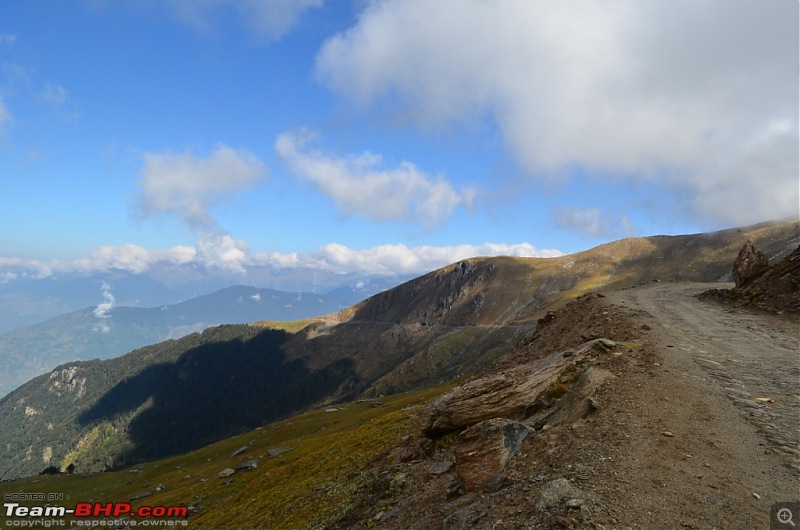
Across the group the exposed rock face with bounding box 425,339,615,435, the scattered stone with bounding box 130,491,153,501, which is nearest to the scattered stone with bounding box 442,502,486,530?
the exposed rock face with bounding box 425,339,615,435

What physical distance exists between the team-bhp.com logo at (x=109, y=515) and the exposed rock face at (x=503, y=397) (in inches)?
1781

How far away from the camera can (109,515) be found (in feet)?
298

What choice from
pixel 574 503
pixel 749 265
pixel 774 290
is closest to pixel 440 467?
pixel 574 503

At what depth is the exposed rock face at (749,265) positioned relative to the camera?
1670 inches

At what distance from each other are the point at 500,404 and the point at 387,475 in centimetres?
824

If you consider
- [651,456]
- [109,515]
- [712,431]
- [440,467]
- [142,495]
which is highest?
[651,456]

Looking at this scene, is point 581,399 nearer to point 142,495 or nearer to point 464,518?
point 464,518

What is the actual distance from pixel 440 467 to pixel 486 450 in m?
4.74

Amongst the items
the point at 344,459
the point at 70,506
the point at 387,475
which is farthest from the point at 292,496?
the point at 70,506

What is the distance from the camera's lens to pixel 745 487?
39.9 ft

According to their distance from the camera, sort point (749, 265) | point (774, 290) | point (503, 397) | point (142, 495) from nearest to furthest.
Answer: point (503, 397) → point (774, 290) → point (749, 265) → point (142, 495)

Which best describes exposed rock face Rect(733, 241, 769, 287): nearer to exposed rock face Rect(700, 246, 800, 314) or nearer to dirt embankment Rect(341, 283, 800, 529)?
exposed rock face Rect(700, 246, 800, 314)

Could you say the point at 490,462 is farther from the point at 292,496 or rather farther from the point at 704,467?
the point at 292,496

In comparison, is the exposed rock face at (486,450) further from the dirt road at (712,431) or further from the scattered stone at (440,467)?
the dirt road at (712,431)
